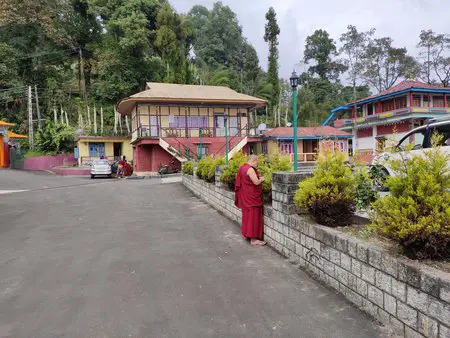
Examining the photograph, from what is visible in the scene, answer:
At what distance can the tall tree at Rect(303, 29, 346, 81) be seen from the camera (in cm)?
6212

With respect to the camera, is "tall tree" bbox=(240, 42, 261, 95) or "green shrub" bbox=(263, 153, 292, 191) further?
"tall tree" bbox=(240, 42, 261, 95)

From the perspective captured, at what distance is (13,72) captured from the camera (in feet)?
119

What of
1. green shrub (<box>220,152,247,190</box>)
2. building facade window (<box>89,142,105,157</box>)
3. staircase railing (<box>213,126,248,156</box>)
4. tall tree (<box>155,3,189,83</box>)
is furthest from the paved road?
tall tree (<box>155,3,189,83</box>)

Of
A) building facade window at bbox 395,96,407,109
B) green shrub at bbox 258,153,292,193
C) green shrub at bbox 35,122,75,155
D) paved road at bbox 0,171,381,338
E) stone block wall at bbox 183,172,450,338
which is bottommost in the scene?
paved road at bbox 0,171,381,338

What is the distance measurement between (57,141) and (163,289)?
31.1 m

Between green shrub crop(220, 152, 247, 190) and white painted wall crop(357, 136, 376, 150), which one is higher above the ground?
white painted wall crop(357, 136, 376, 150)

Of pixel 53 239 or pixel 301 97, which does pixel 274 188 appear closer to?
pixel 53 239

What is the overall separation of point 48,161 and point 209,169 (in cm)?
2517

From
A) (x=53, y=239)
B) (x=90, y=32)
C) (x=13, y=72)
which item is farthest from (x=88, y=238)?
(x=90, y=32)

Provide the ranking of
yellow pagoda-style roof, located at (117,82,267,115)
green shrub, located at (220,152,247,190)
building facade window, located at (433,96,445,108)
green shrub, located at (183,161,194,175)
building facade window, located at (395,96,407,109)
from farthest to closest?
1. building facade window, located at (433,96,445,108)
2. building facade window, located at (395,96,407,109)
3. yellow pagoda-style roof, located at (117,82,267,115)
4. green shrub, located at (183,161,194,175)
5. green shrub, located at (220,152,247,190)

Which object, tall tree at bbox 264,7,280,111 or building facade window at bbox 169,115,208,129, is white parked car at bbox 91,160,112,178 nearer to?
building facade window at bbox 169,115,208,129

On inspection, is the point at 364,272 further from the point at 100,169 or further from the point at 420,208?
the point at 100,169

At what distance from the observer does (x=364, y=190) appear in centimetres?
404

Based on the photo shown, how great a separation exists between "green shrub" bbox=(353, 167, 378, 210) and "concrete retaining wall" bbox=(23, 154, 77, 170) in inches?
1211
